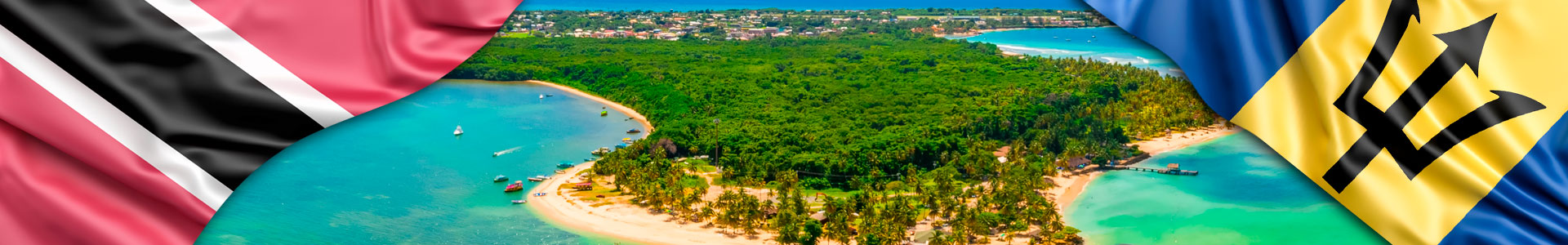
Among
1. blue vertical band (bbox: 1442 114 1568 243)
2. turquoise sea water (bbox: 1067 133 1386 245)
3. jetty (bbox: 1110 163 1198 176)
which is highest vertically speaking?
blue vertical band (bbox: 1442 114 1568 243)

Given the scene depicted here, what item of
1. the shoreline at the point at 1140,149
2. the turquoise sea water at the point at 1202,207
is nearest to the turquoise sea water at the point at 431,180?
the shoreline at the point at 1140,149

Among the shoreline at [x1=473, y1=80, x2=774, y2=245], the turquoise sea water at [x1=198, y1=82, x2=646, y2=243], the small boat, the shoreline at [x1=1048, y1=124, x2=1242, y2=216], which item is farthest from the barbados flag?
the small boat

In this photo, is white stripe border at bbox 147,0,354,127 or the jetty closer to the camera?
white stripe border at bbox 147,0,354,127

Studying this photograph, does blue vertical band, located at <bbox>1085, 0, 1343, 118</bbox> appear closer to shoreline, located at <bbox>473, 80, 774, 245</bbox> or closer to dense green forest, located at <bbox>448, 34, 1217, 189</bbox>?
shoreline, located at <bbox>473, 80, 774, 245</bbox>

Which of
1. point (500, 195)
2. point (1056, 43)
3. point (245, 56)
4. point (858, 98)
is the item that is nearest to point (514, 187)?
point (500, 195)

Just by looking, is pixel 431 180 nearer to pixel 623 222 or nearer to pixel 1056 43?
pixel 623 222

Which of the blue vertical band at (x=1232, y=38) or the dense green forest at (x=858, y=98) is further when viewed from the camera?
the dense green forest at (x=858, y=98)

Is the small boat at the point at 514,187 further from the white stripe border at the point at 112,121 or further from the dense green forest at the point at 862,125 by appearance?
the white stripe border at the point at 112,121

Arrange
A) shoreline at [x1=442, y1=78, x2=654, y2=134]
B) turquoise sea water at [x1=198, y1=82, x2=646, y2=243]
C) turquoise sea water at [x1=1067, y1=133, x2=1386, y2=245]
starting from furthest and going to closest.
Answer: shoreline at [x1=442, y1=78, x2=654, y2=134], turquoise sea water at [x1=198, y1=82, x2=646, y2=243], turquoise sea water at [x1=1067, y1=133, x2=1386, y2=245]
